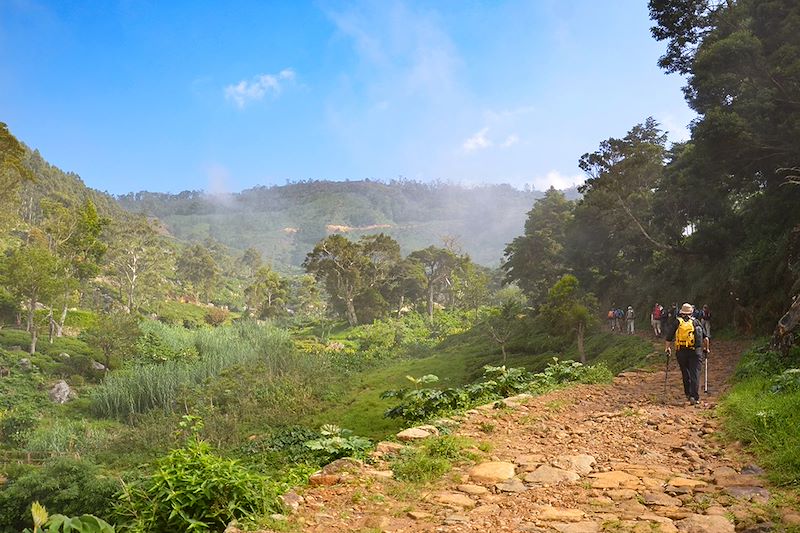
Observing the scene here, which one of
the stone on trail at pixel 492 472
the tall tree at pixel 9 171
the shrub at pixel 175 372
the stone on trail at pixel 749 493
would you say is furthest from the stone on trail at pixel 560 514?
the tall tree at pixel 9 171

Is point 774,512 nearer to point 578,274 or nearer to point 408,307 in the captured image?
point 578,274

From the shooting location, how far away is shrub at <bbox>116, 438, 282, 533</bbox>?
342 cm

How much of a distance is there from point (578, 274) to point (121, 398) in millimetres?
22486

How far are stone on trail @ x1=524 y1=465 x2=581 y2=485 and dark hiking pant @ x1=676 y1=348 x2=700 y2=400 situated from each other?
Answer: 379 centimetres

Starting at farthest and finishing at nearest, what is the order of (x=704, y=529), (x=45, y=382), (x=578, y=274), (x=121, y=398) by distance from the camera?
(x=578, y=274) < (x=45, y=382) < (x=121, y=398) < (x=704, y=529)

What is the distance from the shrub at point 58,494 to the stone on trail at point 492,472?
6.05 meters

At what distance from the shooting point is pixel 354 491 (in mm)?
4141

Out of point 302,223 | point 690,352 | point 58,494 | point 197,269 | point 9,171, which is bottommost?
point 58,494

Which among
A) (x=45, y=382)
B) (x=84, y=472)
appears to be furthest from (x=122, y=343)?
(x=84, y=472)

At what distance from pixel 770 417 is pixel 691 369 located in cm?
234

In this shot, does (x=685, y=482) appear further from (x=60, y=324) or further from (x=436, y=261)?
(x=436, y=261)

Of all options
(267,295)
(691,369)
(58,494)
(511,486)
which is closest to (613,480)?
(511,486)

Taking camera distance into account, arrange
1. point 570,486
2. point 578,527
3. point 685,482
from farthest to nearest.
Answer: point 570,486 < point 685,482 < point 578,527

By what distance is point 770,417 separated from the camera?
16.4 ft
